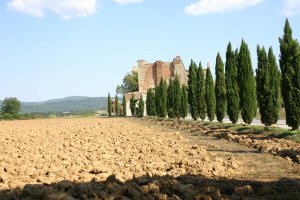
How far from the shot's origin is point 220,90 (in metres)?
27.6

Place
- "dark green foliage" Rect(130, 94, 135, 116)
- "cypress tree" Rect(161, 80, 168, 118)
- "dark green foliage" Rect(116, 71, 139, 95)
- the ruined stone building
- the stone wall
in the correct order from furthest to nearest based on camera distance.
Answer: "dark green foliage" Rect(116, 71, 139, 95) < the stone wall < the ruined stone building < "dark green foliage" Rect(130, 94, 135, 116) < "cypress tree" Rect(161, 80, 168, 118)

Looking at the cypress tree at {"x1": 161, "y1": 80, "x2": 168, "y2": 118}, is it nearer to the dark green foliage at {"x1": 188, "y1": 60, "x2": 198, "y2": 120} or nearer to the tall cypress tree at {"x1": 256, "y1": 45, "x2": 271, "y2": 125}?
the dark green foliage at {"x1": 188, "y1": 60, "x2": 198, "y2": 120}

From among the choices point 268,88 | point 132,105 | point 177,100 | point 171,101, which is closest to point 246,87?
point 268,88

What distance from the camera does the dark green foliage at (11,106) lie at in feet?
358

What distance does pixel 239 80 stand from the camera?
895 inches

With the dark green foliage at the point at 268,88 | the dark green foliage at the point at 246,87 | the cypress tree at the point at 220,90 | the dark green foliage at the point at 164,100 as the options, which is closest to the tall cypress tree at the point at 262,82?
the dark green foliage at the point at 268,88

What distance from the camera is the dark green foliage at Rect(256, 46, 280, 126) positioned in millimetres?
19484

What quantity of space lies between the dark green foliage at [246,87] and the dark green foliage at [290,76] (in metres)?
4.89

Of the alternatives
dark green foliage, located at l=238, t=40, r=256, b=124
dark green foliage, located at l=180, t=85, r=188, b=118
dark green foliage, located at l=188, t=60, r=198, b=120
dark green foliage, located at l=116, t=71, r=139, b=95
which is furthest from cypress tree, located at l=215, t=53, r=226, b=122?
dark green foliage, located at l=116, t=71, r=139, b=95

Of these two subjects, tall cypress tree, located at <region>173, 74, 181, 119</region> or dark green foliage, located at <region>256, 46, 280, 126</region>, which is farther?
tall cypress tree, located at <region>173, 74, 181, 119</region>

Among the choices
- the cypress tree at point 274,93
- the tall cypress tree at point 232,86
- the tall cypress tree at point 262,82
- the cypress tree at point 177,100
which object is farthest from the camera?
the cypress tree at point 177,100

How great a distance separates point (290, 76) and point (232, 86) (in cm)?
811

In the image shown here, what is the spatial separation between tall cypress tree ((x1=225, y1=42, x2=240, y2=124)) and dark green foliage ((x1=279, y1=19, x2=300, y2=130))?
7.39 meters

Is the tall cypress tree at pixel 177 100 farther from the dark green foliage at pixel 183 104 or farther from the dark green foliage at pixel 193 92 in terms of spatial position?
the dark green foliage at pixel 193 92
